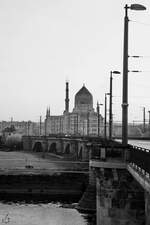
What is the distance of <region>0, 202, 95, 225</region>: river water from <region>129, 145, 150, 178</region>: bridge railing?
20.1m

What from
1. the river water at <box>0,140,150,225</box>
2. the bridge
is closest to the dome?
the river water at <box>0,140,150,225</box>

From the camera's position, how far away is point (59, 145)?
112 m

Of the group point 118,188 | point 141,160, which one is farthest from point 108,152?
point 141,160

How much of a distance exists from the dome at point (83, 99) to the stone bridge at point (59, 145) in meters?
43.6

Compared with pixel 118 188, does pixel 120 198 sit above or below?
below

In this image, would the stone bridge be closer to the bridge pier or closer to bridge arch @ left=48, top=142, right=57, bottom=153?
bridge arch @ left=48, top=142, right=57, bottom=153

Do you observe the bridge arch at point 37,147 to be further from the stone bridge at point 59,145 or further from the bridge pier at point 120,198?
the bridge pier at point 120,198

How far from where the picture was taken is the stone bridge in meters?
83.6

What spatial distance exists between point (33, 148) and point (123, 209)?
11761cm

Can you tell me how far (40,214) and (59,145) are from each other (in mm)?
67585

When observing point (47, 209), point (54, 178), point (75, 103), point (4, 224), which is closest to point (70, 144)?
point (54, 178)

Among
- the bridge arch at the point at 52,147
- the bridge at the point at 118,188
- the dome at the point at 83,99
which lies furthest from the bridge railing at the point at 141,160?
the dome at the point at 83,99

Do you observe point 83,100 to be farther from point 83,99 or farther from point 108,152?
point 108,152

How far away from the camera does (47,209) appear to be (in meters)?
47.1
